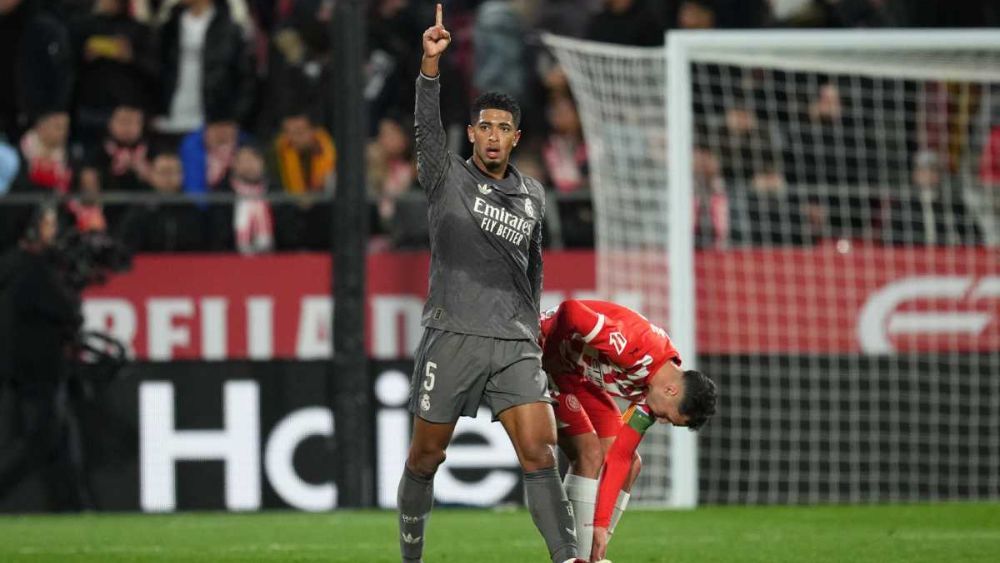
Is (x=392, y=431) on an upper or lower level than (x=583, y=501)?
lower

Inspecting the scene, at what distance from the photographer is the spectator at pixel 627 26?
45.1 ft

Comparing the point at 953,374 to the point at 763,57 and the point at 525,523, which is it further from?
the point at 525,523

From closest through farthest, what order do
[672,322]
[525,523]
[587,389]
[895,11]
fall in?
[587,389], [525,523], [672,322], [895,11]

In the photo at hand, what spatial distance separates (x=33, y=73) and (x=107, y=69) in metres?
0.55

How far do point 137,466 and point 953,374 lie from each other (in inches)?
221

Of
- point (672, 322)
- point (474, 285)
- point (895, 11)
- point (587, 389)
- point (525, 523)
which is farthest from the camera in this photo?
point (895, 11)

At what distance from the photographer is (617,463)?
7.22 m

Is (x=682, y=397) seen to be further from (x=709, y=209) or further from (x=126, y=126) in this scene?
(x=126, y=126)

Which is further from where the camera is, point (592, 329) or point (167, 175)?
point (167, 175)

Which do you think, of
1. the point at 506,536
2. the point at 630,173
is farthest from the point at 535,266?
the point at 630,173

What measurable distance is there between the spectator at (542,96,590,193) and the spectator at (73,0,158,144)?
317 cm

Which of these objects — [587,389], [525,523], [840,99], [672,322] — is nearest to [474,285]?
[587,389]

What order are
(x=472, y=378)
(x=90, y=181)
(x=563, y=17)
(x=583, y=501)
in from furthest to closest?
(x=563, y=17) → (x=90, y=181) → (x=583, y=501) → (x=472, y=378)

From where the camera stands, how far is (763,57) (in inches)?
480
